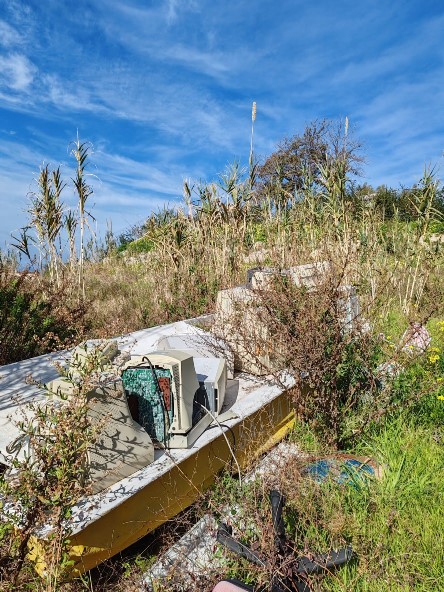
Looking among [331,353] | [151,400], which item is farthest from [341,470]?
[151,400]

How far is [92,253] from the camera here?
36.9 ft

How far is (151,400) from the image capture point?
243 cm

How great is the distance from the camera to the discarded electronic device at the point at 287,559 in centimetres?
172

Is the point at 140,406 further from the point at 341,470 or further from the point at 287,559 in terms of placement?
the point at 341,470

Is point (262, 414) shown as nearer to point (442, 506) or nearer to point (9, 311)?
point (442, 506)

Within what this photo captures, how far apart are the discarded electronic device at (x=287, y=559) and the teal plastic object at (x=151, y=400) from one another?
690 mm

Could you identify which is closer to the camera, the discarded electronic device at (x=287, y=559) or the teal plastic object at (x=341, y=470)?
the discarded electronic device at (x=287, y=559)

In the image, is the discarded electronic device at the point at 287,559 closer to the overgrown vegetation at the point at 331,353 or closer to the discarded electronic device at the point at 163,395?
the overgrown vegetation at the point at 331,353

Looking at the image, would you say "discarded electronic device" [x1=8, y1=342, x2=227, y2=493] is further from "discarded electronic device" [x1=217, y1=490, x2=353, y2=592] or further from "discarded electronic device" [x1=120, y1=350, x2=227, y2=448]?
"discarded electronic device" [x1=217, y1=490, x2=353, y2=592]

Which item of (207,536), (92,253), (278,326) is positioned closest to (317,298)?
(278,326)

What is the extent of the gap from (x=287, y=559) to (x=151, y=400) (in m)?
1.07

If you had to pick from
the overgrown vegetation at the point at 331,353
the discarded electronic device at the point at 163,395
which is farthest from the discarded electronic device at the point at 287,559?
the discarded electronic device at the point at 163,395

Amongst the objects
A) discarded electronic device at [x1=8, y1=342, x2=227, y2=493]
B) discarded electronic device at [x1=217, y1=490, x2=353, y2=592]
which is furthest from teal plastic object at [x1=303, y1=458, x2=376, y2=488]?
discarded electronic device at [x1=8, y1=342, x2=227, y2=493]

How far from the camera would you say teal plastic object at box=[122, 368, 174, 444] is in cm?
240
